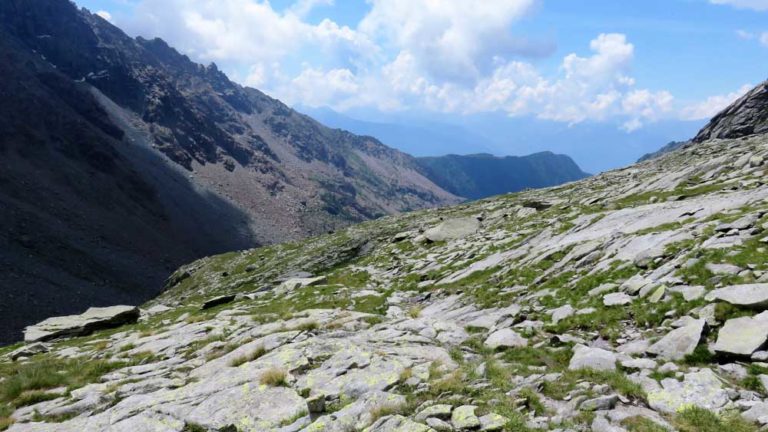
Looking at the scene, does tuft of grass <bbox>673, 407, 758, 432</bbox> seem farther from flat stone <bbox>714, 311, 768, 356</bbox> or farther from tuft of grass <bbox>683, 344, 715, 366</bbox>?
flat stone <bbox>714, 311, 768, 356</bbox>

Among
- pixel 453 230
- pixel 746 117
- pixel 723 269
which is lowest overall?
pixel 723 269

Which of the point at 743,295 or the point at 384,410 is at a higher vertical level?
the point at 743,295

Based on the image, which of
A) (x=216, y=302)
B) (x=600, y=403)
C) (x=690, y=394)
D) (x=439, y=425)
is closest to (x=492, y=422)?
(x=439, y=425)

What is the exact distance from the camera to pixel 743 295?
45.8ft

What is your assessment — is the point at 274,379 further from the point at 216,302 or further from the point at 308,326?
the point at 216,302

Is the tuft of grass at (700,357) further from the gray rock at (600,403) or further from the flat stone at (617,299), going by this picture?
the flat stone at (617,299)

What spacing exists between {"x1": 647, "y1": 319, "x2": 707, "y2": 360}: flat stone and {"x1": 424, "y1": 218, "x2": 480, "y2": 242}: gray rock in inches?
1311

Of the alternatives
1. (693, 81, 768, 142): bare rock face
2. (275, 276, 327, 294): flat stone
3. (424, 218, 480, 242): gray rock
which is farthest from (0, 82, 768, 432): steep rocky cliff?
(693, 81, 768, 142): bare rock face

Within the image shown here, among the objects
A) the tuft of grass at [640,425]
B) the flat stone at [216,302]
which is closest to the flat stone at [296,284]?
the flat stone at [216,302]

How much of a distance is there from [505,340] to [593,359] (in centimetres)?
383

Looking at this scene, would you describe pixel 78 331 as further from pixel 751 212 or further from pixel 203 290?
pixel 751 212

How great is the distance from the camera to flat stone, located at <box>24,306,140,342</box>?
3500 centimetres

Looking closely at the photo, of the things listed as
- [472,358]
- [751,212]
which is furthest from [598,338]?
[751,212]

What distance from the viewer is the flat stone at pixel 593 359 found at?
42.9ft
